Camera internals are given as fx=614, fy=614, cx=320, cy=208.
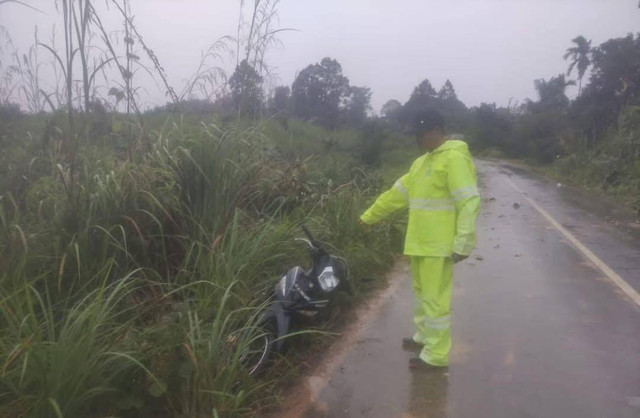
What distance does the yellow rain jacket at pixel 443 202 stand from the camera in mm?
4066

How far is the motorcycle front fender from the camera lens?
444 cm

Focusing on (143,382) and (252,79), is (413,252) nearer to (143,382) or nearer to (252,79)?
(143,382)

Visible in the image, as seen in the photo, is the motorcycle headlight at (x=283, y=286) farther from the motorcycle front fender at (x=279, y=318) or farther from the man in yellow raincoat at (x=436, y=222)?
the man in yellow raincoat at (x=436, y=222)

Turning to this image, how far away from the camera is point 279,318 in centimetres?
448

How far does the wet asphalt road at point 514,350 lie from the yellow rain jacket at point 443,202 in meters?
0.91

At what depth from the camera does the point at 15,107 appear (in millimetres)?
6023

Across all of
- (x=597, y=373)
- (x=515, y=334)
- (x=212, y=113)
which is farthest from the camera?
(x=212, y=113)

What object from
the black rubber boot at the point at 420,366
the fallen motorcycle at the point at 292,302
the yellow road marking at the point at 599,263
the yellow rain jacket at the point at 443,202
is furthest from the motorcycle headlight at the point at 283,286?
the yellow road marking at the point at 599,263

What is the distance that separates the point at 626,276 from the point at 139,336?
5.73 m

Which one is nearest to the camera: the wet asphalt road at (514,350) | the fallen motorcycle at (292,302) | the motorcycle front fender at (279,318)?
the wet asphalt road at (514,350)

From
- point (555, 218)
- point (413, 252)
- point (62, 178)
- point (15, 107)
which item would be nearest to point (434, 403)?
point (413, 252)

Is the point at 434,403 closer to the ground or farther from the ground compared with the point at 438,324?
closer to the ground

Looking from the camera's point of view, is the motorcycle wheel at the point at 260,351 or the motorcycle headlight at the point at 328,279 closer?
the motorcycle wheel at the point at 260,351

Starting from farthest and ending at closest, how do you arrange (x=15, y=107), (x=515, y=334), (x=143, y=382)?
(x=15, y=107) < (x=515, y=334) < (x=143, y=382)
